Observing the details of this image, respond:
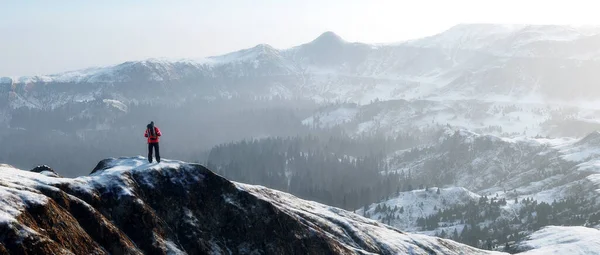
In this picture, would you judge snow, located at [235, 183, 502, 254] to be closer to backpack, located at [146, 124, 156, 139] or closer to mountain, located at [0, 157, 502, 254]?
mountain, located at [0, 157, 502, 254]

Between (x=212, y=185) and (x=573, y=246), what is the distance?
115 m

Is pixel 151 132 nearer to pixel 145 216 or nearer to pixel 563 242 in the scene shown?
pixel 145 216

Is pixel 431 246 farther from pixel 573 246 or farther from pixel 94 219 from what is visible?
pixel 94 219

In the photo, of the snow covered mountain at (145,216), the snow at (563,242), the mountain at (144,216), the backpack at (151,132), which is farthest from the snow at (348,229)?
the snow at (563,242)

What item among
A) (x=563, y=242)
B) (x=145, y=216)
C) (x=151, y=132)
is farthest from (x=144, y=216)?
(x=563, y=242)

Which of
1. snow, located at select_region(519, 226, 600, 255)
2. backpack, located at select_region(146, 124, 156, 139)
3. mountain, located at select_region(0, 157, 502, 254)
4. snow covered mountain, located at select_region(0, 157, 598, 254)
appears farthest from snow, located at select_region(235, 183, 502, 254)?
snow, located at select_region(519, 226, 600, 255)

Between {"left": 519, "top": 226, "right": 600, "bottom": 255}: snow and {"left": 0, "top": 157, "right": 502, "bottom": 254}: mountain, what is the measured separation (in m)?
80.1

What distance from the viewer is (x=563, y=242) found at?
144375mm

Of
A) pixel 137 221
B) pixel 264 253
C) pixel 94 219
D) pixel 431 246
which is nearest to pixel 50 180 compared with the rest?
pixel 94 219

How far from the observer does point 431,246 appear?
319 feet

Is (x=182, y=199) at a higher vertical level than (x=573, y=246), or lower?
higher

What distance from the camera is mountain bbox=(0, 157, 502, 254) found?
146 feet

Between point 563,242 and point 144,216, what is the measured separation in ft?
446

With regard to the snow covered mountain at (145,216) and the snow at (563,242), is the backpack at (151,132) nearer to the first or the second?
the snow covered mountain at (145,216)
